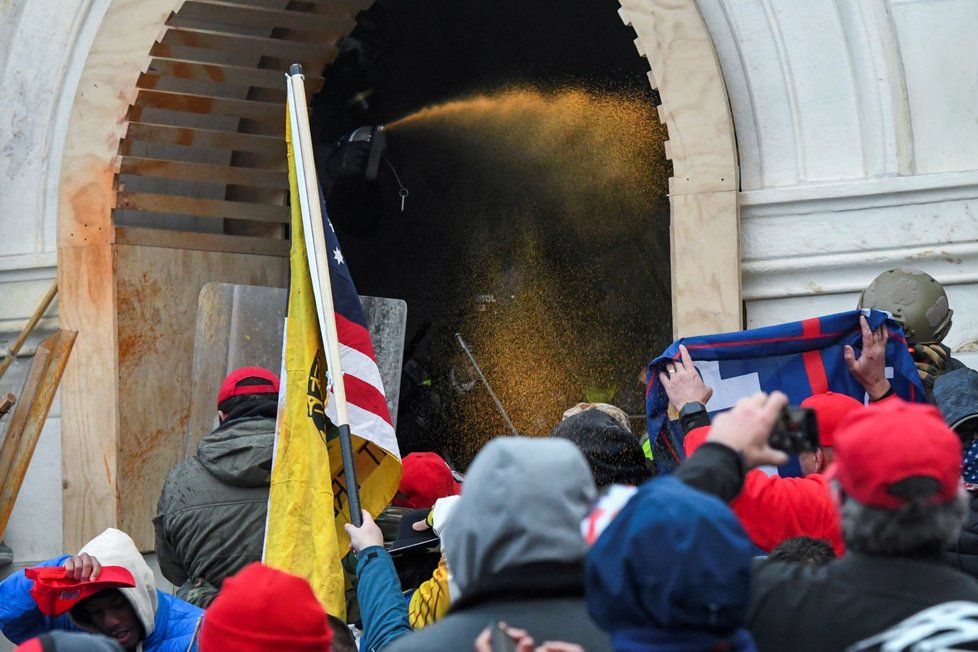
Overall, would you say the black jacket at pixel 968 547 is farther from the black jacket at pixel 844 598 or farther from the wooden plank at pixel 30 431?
the wooden plank at pixel 30 431

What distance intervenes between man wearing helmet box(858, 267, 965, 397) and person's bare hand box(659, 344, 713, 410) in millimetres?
731

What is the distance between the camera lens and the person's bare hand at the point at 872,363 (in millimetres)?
4574

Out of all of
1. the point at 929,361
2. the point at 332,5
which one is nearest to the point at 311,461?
the point at 929,361

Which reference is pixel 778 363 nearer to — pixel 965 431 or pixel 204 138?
pixel 965 431

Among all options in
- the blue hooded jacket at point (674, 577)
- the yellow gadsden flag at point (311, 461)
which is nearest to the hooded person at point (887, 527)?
the blue hooded jacket at point (674, 577)

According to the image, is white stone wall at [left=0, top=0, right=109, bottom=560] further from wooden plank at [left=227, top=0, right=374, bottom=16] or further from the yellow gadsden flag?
the yellow gadsden flag

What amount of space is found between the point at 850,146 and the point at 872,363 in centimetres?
162

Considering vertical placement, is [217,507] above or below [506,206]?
below

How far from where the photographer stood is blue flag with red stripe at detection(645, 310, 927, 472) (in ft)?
15.3

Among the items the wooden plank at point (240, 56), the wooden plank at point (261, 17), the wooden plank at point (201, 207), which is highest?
the wooden plank at point (261, 17)

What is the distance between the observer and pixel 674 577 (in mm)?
2057

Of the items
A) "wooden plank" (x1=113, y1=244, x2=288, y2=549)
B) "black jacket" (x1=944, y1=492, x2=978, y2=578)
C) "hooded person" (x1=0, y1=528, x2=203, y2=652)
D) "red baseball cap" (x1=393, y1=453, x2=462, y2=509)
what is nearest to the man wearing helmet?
"black jacket" (x1=944, y1=492, x2=978, y2=578)

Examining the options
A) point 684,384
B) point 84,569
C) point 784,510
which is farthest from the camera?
point 684,384

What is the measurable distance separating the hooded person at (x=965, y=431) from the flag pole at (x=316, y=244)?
6.11 feet
